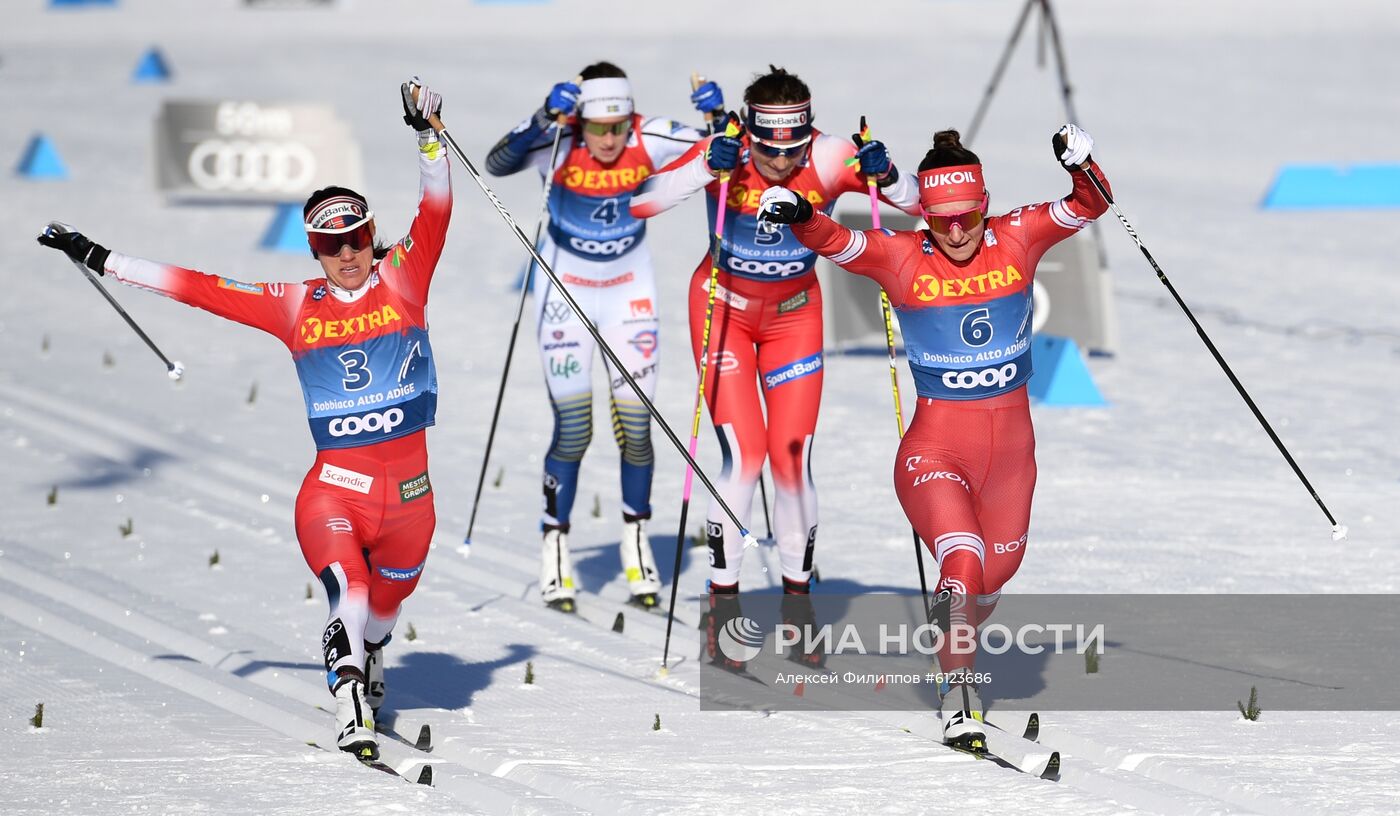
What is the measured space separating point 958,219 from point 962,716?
6.18ft

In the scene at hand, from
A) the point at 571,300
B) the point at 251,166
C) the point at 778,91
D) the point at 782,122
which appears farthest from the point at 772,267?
the point at 251,166

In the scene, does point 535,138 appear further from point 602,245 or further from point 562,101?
point 602,245

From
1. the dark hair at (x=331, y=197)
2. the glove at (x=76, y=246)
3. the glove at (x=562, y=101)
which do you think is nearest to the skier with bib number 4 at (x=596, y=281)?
the glove at (x=562, y=101)

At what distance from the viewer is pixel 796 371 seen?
28.7ft

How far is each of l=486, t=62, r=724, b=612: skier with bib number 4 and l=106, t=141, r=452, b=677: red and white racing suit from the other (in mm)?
2094

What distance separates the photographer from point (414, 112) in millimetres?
7340

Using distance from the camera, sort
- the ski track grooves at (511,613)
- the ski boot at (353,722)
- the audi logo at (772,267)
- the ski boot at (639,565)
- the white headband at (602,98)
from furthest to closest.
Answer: the ski boot at (639,565)
the white headband at (602,98)
the audi logo at (772,267)
the ski boot at (353,722)
the ski track grooves at (511,613)

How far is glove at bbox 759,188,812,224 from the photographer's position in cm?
727

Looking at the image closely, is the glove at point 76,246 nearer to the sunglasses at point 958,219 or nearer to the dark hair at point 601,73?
the dark hair at point 601,73

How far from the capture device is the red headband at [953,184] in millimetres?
7391

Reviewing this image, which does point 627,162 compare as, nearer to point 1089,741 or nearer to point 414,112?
point 414,112

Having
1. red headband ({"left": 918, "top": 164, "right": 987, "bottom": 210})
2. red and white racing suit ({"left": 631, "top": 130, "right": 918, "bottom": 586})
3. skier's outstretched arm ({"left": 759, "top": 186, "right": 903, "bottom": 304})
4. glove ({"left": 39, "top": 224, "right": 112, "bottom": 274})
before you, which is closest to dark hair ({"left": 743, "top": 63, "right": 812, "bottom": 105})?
red and white racing suit ({"left": 631, "top": 130, "right": 918, "bottom": 586})

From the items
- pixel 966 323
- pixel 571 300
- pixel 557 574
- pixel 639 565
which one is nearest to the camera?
pixel 966 323

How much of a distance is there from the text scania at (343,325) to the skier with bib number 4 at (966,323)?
1491 mm
